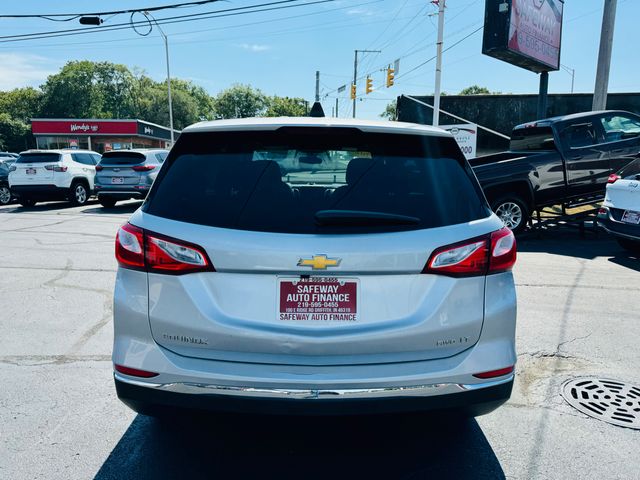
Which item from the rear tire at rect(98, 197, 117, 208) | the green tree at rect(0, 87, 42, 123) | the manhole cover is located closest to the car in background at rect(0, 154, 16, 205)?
the rear tire at rect(98, 197, 117, 208)

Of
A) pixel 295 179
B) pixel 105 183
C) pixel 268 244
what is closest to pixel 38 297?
pixel 295 179

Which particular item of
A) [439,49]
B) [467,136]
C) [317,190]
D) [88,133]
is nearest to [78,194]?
[439,49]

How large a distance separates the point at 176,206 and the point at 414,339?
1260 millimetres

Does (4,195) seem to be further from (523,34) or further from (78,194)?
(523,34)

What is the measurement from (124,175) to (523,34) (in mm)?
14150

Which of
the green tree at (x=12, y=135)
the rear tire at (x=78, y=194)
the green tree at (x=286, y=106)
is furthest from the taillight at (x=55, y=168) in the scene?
the green tree at (x=286, y=106)

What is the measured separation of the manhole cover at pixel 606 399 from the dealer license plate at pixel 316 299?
2.16m

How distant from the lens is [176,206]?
2434 millimetres

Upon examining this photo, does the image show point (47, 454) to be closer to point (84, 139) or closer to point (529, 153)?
point (529, 153)

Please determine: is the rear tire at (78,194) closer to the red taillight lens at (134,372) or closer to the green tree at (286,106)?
the red taillight lens at (134,372)

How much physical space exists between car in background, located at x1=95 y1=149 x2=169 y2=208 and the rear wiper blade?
1385cm

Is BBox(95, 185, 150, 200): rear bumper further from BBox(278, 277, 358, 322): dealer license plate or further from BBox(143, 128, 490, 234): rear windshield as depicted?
BBox(278, 277, 358, 322): dealer license plate

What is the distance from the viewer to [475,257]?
2.38 m

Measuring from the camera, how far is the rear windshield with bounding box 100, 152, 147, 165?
609 inches
